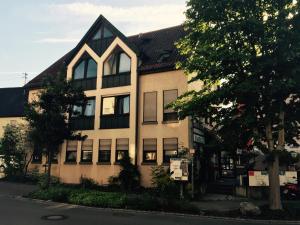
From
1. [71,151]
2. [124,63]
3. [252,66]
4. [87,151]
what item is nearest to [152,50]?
[124,63]

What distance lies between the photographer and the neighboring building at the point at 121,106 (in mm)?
24172

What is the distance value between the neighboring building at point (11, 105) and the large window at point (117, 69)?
10.5 m

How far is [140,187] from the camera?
23688 millimetres

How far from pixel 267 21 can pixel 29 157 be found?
77.0 ft

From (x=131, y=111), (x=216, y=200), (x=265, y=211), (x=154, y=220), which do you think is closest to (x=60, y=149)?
(x=131, y=111)

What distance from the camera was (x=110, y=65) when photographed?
27547mm


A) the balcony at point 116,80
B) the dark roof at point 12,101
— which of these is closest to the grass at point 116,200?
the balcony at point 116,80

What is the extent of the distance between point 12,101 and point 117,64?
15.9 meters

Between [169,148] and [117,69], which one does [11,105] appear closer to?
[117,69]

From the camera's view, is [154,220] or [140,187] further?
[140,187]

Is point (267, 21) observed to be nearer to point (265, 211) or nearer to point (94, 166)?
point (265, 211)

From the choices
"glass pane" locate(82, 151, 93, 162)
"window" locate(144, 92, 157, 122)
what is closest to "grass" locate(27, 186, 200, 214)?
"glass pane" locate(82, 151, 93, 162)

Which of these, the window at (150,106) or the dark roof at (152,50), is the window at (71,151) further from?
the window at (150,106)

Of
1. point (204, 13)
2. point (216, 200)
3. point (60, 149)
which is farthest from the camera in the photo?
point (60, 149)
